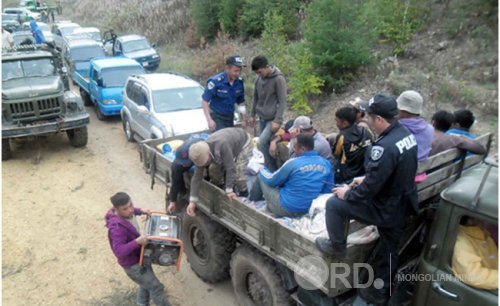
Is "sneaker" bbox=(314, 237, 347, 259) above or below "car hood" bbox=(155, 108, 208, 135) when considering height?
above

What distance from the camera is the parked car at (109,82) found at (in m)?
12.1

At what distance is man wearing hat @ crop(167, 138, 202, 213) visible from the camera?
5.00m

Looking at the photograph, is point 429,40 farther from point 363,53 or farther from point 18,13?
point 18,13

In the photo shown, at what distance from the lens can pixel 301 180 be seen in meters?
4.07

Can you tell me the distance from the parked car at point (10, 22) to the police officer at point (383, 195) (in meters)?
24.2

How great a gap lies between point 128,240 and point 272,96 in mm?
2812

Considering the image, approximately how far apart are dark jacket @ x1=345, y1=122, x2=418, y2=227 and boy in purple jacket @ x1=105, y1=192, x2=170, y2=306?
2247 mm

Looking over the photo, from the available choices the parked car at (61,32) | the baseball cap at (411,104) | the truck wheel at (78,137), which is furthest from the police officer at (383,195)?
the parked car at (61,32)

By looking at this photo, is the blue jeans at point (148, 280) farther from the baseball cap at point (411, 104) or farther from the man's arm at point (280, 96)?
the baseball cap at point (411, 104)

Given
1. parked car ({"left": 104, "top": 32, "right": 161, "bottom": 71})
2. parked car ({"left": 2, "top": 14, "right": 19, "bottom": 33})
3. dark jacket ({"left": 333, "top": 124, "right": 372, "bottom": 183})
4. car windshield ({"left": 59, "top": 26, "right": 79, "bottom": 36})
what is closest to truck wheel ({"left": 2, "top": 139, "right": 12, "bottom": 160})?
parked car ({"left": 104, "top": 32, "right": 161, "bottom": 71})

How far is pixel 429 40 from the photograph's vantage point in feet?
38.6

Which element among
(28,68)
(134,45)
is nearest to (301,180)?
(28,68)

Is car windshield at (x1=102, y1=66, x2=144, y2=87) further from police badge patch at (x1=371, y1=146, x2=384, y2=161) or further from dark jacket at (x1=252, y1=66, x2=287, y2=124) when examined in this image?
police badge patch at (x1=371, y1=146, x2=384, y2=161)

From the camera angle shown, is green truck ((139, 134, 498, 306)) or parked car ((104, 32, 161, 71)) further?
parked car ((104, 32, 161, 71))
